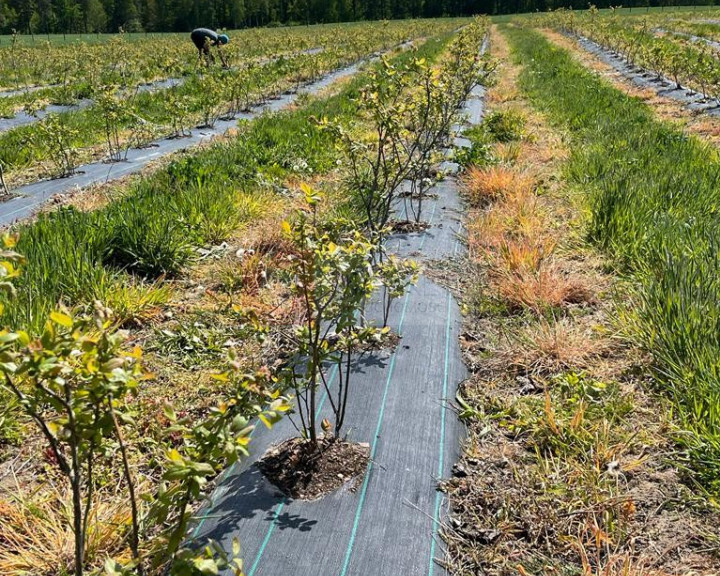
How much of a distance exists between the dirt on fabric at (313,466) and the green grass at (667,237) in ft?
4.60

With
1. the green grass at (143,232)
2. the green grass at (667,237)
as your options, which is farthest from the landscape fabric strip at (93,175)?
the green grass at (667,237)

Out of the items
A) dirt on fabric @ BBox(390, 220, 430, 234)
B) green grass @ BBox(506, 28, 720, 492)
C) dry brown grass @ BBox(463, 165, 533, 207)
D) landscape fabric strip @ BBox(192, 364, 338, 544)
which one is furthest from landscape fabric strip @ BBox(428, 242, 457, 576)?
dry brown grass @ BBox(463, 165, 533, 207)

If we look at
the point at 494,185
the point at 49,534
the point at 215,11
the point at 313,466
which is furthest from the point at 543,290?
the point at 215,11

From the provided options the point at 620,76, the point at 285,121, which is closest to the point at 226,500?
the point at 285,121

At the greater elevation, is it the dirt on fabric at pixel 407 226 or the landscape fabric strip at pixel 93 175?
the landscape fabric strip at pixel 93 175

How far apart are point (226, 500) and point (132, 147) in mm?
7397

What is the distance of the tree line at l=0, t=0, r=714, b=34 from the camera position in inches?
2403

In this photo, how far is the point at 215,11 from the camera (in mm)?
66500

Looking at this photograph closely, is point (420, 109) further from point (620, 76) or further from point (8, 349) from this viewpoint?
point (620, 76)

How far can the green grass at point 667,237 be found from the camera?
256 cm

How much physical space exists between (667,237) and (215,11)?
2876 inches

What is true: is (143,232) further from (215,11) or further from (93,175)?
(215,11)

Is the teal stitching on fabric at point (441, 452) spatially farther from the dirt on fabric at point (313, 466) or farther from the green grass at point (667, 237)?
the green grass at point (667, 237)

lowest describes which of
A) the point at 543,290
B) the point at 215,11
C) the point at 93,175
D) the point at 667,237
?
the point at 543,290
